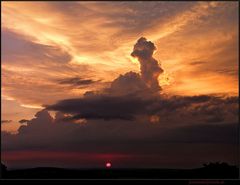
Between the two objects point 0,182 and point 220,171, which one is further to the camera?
point 220,171

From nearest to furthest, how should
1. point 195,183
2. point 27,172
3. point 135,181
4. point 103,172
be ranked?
1. point 195,183
2. point 135,181
3. point 103,172
4. point 27,172

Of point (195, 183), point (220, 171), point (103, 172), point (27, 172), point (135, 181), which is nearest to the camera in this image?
point (195, 183)

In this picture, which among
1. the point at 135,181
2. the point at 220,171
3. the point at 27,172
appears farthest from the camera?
the point at 220,171

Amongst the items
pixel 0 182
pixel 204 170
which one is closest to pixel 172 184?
pixel 0 182

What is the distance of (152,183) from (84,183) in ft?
32.7

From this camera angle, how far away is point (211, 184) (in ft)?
167

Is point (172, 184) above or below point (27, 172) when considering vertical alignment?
below

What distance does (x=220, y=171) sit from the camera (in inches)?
4124

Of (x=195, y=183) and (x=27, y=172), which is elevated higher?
(x=27, y=172)

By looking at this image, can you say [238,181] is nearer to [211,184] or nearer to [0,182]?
[211,184]

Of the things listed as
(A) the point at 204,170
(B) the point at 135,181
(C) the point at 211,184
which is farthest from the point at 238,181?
(A) the point at 204,170

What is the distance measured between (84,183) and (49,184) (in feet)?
17.1

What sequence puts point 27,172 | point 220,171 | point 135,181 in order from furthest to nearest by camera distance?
point 220,171
point 27,172
point 135,181

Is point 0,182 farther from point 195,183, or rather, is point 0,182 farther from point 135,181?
point 195,183
